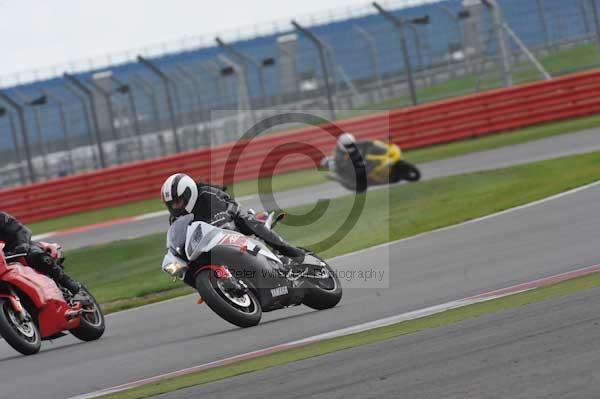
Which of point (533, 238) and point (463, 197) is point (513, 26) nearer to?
point (463, 197)

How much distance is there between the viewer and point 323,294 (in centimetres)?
921

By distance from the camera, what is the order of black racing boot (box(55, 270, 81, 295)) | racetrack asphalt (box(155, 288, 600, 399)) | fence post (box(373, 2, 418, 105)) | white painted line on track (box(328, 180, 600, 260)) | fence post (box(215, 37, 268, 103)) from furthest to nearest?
1. fence post (box(215, 37, 268, 103))
2. fence post (box(373, 2, 418, 105))
3. white painted line on track (box(328, 180, 600, 260))
4. black racing boot (box(55, 270, 81, 295))
5. racetrack asphalt (box(155, 288, 600, 399))

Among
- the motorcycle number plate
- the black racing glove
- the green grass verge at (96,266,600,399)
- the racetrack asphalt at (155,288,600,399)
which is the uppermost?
the black racing glove

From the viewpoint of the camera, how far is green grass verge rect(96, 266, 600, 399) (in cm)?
650

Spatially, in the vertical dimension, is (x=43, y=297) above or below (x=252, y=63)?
below

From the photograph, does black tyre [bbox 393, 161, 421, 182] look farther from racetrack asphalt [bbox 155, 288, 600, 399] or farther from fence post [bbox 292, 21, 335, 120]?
racetrack asphalt [bbox 155, 288, 600, 399]

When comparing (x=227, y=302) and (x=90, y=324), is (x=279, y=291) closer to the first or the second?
(x=227, y=302)

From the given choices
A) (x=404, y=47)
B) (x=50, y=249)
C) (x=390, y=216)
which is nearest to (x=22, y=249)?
(x=50, y=249)

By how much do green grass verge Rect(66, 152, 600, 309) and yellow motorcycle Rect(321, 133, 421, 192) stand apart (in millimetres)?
390

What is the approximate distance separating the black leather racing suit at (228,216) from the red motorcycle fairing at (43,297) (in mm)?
1469

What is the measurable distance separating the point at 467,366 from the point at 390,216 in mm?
9454

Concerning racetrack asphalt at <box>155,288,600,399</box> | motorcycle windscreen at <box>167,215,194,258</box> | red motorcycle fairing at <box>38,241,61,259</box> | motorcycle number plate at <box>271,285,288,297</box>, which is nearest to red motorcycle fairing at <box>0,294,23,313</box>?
red motorcycle fairing at <box>38,241,61,259</box>

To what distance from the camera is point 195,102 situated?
76.6 feet

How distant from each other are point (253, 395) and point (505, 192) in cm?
996
